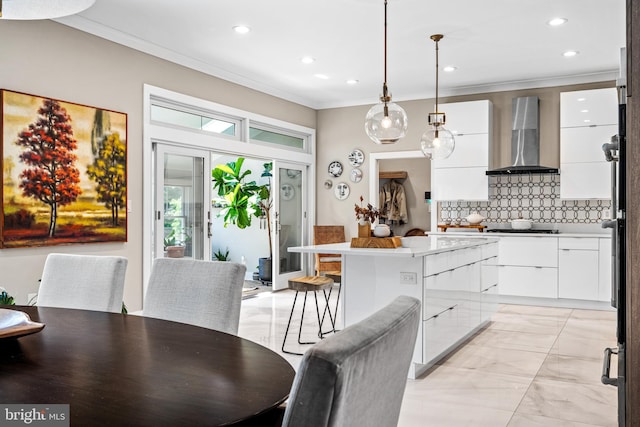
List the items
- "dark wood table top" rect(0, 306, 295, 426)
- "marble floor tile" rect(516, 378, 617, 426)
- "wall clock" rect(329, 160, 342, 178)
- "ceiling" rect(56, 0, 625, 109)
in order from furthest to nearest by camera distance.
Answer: "wall clock" rect(329, 160, 342, 178) → "ceiling" rect(56, 0, 625, 109) → "marble floor tile" rect(516, 378, 617, 426) → "dark wood table top" rect(0, 306, 295, 426)

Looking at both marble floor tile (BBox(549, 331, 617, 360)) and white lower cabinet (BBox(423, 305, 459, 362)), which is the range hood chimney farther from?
white lower cabinet (BBox(423, 305, 459, 362))

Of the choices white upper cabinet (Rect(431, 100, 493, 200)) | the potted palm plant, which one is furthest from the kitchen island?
the potted palm plant

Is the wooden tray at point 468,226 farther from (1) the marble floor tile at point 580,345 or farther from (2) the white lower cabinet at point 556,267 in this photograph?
(1) the marble floor tile at point 580,345

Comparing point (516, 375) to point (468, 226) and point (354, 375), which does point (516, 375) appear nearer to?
point (354, 375)

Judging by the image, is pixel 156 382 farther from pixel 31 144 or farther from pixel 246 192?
pixel 246 192

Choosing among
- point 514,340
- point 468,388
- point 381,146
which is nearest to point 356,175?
point 381,146

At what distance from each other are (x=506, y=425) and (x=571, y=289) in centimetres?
382

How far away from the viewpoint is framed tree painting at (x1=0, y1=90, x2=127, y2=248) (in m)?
3.95

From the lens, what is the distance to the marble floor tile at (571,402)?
2.87 m

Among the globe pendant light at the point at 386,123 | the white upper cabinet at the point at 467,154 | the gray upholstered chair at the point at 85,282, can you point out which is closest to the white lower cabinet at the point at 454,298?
the globe pendant light at the point at 386,123

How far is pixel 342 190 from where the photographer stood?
7.86 m

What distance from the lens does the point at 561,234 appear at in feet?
20.1

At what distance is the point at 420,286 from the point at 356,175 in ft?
14.6

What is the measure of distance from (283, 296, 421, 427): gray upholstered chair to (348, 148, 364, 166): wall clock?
22.4 ft
